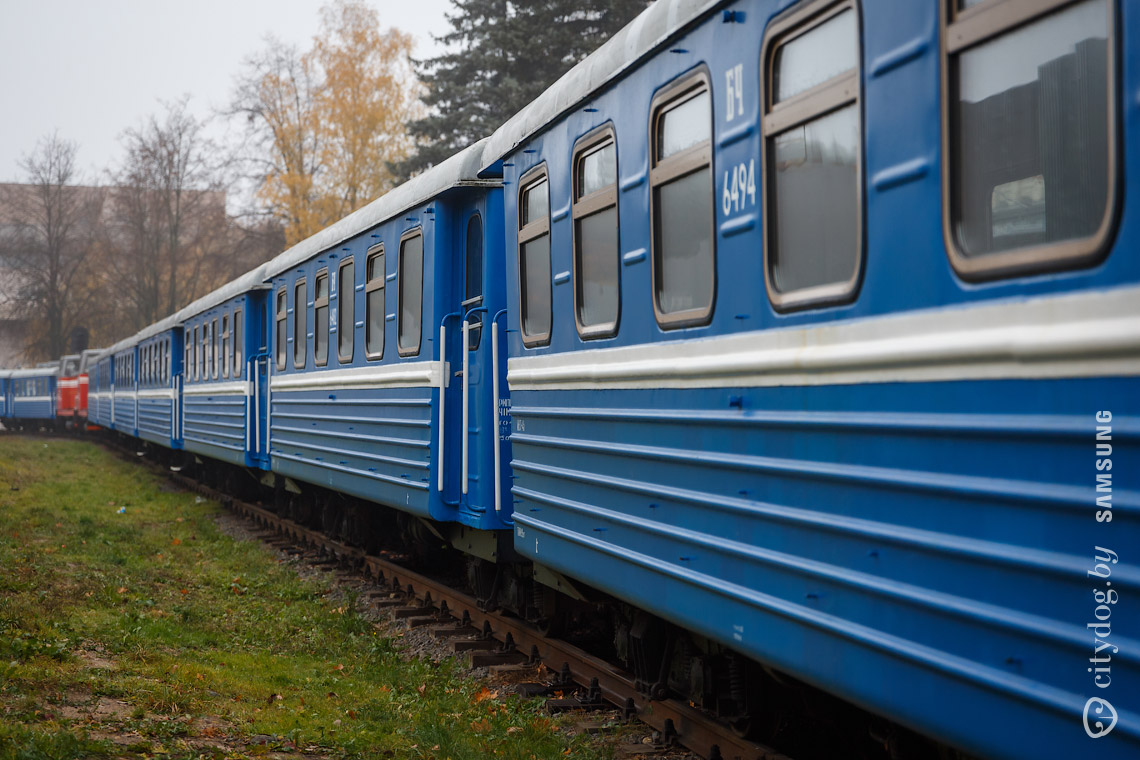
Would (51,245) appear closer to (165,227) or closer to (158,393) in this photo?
(165,227)

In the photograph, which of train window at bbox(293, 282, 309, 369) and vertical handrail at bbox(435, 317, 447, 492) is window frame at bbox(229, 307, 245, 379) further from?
vertical handrail at bbox(435, 317, 447, 492)

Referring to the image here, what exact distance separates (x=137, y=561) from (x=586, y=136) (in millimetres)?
8537

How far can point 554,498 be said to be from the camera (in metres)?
6.30

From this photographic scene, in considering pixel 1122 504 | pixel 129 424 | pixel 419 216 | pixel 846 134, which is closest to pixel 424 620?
pixel 419 216

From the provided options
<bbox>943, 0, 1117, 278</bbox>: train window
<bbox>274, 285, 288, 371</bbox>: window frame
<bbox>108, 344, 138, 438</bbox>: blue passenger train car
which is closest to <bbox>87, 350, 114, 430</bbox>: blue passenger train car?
<bbox>108, 344, 138, 438</bbox>: blue passenger train car

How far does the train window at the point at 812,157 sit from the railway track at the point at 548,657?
2210mm

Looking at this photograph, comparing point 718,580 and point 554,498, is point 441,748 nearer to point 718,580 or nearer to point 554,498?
point 554,498

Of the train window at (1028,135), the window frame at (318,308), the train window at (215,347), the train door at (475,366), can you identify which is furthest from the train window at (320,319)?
the train window at (1028,135)

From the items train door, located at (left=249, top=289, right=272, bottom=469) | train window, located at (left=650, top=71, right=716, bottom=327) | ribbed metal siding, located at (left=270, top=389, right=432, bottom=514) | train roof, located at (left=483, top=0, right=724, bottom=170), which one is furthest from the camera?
train door, located at (left=249, top=289, right=272, bottom=469)

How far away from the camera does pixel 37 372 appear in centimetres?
5188

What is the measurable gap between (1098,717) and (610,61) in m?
3.85

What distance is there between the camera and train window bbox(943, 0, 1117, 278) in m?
2.64

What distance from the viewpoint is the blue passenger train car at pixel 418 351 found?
26.5 ft

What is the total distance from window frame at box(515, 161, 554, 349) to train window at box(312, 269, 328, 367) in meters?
5.22
